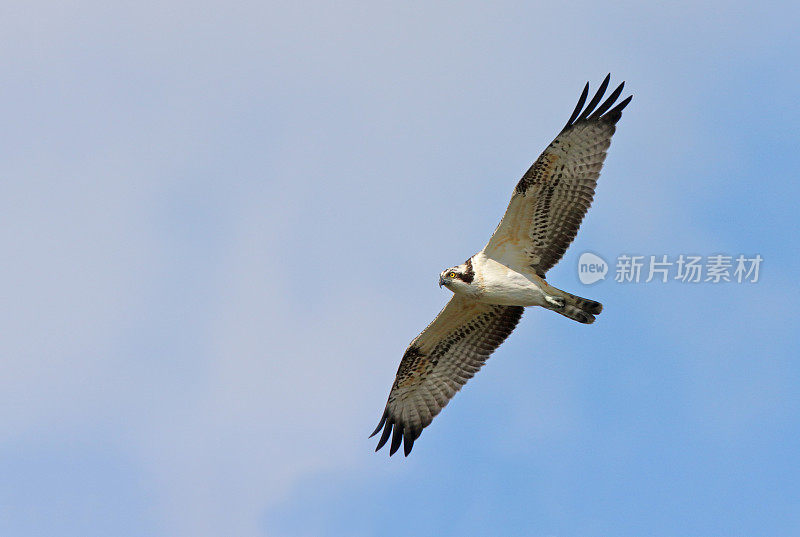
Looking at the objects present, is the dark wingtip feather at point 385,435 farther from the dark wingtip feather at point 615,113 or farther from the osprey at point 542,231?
the dark wingtip feather at point 615,113

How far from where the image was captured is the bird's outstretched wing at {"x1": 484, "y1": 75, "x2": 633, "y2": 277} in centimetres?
1381

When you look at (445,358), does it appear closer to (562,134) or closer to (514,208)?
(514,208)

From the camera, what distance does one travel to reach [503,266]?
1422 centimetres

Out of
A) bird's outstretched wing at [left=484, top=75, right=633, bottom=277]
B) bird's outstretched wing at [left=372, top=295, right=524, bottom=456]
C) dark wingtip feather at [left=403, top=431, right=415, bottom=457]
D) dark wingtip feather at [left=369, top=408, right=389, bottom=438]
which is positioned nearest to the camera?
bird's outstretched wing at [left=484, top=75, right=633, bottom=277]

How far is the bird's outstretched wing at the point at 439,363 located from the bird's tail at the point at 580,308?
1170mm

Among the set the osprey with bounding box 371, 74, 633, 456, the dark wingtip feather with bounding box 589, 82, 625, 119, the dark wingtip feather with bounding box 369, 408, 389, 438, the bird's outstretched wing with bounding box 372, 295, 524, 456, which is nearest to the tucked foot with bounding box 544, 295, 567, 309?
the osprey with bounding box 371, 74, 633, 456

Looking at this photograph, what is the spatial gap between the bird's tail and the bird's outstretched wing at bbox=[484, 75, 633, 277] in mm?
687

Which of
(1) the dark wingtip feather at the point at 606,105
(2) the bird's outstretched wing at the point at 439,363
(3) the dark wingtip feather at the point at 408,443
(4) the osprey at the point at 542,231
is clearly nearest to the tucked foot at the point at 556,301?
(4) the osprey at the point at 542,231

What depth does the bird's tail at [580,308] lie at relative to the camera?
45.4 ft

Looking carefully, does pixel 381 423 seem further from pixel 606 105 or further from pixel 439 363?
pixel 606 105

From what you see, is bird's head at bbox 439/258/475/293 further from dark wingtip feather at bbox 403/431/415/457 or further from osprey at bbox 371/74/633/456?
dark wingtip feather at bbox 403/431/415/457

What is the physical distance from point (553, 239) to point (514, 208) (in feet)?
2.17

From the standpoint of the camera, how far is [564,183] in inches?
544

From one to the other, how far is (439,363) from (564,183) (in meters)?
3.20
